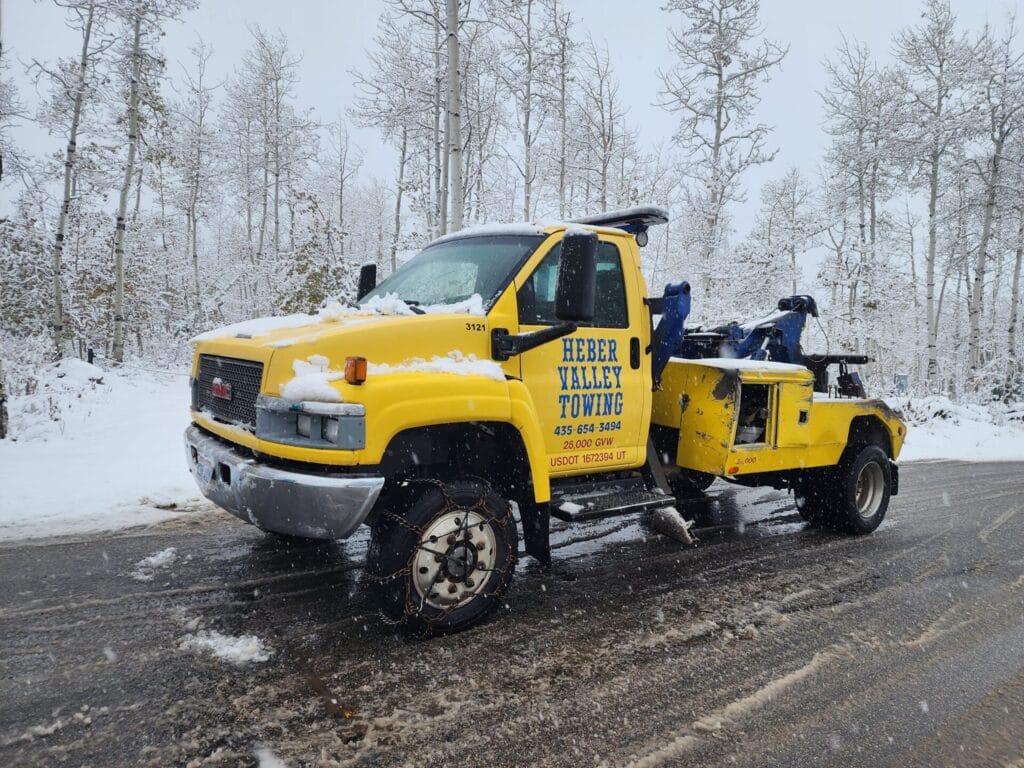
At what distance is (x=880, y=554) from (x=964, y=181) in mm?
20178

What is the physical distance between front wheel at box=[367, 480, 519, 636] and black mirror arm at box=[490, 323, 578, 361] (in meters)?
0.76

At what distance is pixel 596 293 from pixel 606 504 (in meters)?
1.40

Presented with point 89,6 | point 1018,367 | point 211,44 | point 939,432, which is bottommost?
point 939,432

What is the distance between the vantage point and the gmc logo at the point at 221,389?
3.78m

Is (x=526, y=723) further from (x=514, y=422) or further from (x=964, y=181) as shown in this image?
(x=964, y=181)

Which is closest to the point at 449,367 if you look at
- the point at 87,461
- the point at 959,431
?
the point at 87,461

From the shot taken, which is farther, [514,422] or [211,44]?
[211,44]

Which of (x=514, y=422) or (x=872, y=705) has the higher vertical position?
(x=514, y=422)

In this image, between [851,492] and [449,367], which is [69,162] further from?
[851,492]

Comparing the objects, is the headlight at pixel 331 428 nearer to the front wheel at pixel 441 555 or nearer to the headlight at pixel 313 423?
the headlight at pixel 313 423

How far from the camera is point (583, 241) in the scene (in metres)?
3.52

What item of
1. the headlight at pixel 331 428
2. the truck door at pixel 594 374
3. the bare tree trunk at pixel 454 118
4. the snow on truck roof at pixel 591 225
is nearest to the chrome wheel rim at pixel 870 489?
the truck door at pixel 594 374

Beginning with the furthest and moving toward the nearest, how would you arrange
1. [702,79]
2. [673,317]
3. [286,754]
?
[702,79] < [673,317] < [286,754]

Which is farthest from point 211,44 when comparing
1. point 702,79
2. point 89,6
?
point 702,79
